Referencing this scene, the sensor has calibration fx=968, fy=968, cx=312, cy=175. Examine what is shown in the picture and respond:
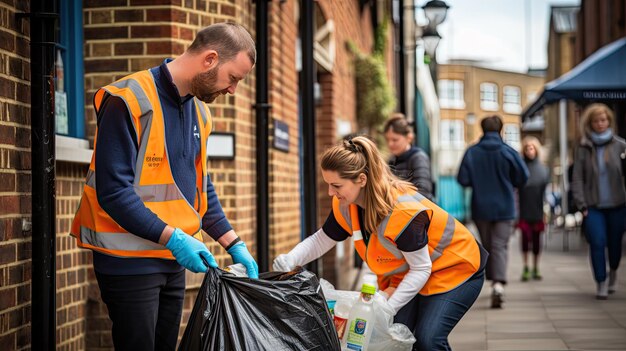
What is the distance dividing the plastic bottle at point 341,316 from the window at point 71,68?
2.32m

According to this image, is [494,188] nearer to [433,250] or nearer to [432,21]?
[432,21]

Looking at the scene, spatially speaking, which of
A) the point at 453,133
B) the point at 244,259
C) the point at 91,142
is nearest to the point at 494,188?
the point at 91,142

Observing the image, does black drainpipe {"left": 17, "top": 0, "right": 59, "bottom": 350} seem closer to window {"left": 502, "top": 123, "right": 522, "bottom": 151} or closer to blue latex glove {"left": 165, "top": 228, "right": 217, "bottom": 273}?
blue latex glove {"left": 165, "top": 228, "right": 217, "bottom": 273}

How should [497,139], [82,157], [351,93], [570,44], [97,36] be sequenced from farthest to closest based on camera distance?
[570,44] < [351,93] < [497,139] < [97,36] < [82,157]

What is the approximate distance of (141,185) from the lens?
11.3ft

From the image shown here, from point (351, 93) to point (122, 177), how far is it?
11042 millimetres

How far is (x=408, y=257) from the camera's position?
4066 millimetres

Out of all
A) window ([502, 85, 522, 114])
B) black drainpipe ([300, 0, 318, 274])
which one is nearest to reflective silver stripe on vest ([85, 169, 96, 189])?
black drainpipe ([300, 0, 318, 274])

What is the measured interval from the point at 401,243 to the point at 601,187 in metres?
5.82

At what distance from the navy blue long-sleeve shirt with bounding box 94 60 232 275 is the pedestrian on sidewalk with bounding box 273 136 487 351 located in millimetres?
680

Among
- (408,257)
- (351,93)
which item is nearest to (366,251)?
(408,257)

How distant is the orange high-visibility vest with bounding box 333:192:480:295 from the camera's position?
13.7ft

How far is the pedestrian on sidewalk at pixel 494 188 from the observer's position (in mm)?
9242

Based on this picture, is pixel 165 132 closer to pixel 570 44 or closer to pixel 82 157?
pixel 82 157
